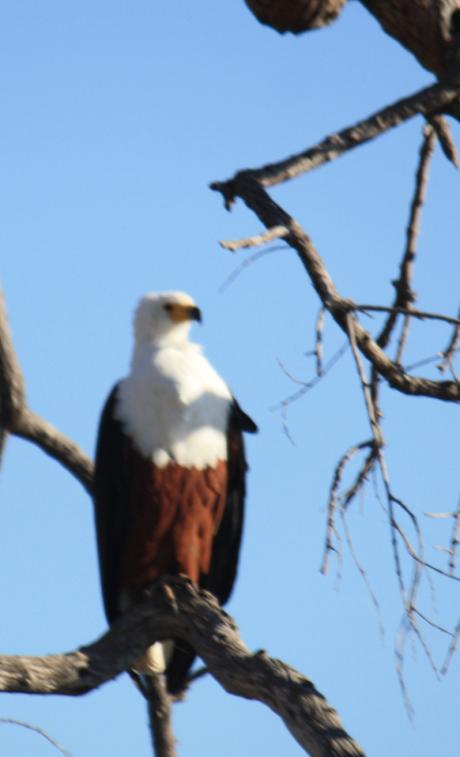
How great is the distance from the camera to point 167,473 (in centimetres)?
494

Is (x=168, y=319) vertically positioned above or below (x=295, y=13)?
below

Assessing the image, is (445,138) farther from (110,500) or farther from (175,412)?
(110,500)

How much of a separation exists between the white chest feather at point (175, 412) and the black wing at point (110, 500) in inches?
1.9

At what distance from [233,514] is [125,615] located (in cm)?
94

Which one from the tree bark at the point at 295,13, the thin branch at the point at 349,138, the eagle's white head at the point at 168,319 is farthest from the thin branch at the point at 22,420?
the tree bark at the point at 295,13

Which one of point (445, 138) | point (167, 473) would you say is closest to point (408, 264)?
point (445, 138)

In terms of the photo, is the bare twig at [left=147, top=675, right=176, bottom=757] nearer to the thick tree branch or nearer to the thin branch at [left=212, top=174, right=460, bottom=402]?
the thick tree branch

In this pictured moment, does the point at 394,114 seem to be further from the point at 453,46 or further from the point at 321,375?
the point at 321,375

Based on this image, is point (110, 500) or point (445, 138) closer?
point (445, 138)

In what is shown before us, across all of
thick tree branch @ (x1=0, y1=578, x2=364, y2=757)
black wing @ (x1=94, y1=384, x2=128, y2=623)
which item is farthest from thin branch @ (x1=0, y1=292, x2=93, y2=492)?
thick tree branch @ (x1=0, y1=578, x2=364, y2=757)

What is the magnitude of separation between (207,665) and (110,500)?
1078mm

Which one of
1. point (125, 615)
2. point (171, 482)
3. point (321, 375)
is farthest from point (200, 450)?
point (321, 375)

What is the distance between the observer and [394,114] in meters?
4.44

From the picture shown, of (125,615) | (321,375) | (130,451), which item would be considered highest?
(130,451)
